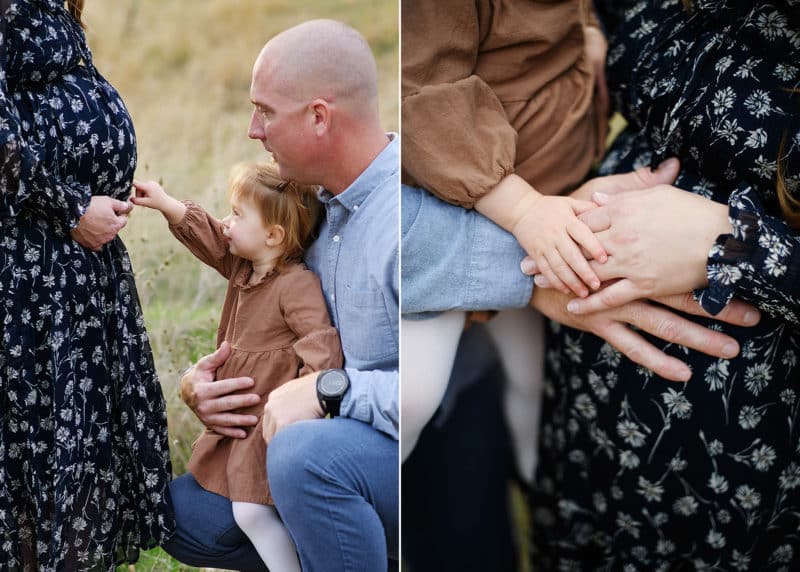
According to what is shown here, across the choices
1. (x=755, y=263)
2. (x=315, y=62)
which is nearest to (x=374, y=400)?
(x=315, y=62)

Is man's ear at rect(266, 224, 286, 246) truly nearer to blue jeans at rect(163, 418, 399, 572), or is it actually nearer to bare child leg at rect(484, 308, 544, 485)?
blue jeans at rect(163, 418, 399, 572)

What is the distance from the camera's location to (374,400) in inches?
45.5

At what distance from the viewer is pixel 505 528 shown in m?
1.92

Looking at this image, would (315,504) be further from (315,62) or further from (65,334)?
(315,62)

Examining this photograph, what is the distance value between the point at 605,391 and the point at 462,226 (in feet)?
1.35

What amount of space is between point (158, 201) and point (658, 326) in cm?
80

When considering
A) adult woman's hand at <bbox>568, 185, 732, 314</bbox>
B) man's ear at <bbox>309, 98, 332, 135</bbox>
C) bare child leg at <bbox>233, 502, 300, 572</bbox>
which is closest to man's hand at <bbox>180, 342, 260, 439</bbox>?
bare child leg at <bbox>233, 502, 300, 572</bbox>

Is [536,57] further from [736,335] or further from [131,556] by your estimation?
[131,556]

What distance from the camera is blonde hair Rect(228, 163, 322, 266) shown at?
112cm

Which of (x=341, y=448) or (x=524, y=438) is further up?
(x=341, y=448)

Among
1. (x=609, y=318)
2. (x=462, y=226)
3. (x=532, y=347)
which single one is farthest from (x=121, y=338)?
(x=532, y=347)

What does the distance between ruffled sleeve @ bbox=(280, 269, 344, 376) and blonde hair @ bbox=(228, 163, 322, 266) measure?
0.15 ft

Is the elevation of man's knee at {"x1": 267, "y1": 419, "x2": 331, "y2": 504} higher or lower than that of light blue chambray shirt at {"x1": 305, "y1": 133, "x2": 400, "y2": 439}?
lower

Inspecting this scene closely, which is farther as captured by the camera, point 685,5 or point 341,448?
point 685,5
